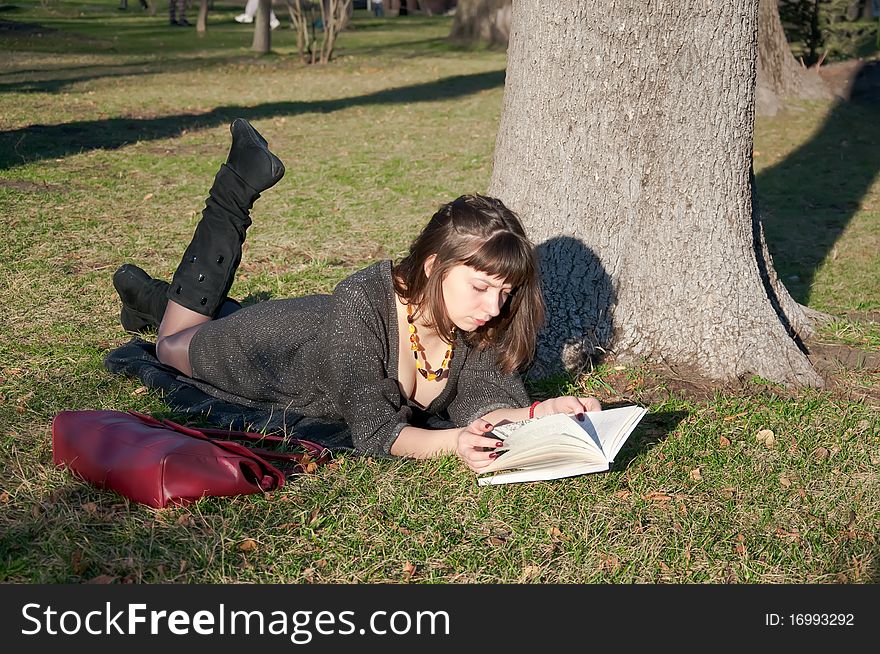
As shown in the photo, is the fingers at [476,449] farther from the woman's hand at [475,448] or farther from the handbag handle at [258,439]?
the handbag handle at [258,439]

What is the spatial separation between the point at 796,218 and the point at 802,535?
5774 mm

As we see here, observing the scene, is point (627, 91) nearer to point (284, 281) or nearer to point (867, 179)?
point (284, 281)

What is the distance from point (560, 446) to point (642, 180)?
1837 mm

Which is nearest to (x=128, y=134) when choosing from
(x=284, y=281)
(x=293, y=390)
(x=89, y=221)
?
(x=89, y=221)

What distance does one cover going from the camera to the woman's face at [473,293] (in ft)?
11.8

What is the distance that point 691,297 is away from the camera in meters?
4.67

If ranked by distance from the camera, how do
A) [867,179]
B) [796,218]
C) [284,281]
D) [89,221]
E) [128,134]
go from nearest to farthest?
1. [284,281]
2. [89,221]
3. [796,218]
4. [867,179]
5. [128,134]

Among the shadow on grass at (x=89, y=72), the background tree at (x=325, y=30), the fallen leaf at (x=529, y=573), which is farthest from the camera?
the background tree at (x=325, y=30)

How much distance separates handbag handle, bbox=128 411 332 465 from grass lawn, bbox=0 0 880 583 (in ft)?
0.31

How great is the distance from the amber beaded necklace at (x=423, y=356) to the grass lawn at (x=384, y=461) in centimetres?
42

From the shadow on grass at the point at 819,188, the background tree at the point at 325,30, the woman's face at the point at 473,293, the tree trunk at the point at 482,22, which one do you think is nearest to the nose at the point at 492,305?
the woman's face at the point at 473,293

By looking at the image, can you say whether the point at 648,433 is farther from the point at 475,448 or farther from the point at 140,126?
the point at 140,126

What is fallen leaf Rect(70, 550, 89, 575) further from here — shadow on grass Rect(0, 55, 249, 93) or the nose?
shadow on grass Rect(0, 55, 249, 93)

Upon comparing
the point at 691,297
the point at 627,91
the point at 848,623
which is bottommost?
the point at 848,623
